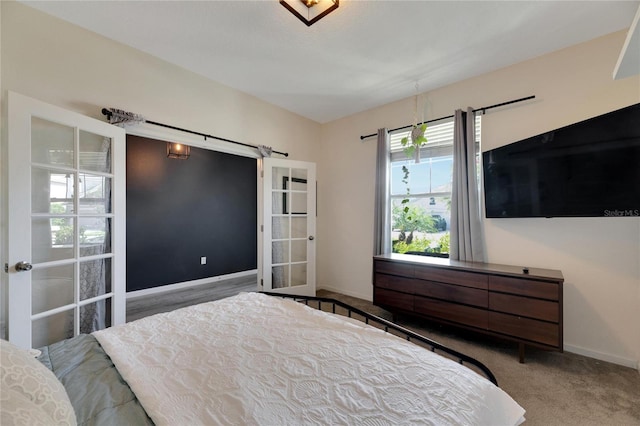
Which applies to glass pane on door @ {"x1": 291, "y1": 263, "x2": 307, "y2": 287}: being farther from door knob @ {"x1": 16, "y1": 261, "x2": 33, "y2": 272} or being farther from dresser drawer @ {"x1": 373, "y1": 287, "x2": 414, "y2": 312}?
door knob @ {"x1": 16, "y1": 261, "x2": 33, "y2": 272}

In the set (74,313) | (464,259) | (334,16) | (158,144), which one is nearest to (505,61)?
(334,16)

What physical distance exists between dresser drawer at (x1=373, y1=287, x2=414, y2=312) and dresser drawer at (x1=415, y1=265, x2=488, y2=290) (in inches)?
11.6

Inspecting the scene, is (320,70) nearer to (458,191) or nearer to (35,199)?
(458,191)

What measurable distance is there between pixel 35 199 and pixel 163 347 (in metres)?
1.55

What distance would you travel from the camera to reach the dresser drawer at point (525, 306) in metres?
2.09

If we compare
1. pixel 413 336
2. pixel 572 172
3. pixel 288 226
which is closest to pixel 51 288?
pixel 288 226

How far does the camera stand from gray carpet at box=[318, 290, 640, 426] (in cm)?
163

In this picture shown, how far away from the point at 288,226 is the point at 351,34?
7.78ft

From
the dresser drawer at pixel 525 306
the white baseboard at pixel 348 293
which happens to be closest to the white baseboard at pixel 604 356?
the dresser drawer at pixel 525 306

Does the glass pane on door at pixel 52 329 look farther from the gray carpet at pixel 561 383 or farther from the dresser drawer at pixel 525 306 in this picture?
the dresser drawer at pixel 525 306

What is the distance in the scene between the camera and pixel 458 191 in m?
2.88

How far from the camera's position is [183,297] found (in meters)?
3.98

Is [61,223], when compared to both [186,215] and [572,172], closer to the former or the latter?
[186,215]

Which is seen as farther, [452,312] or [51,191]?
[452,312]
